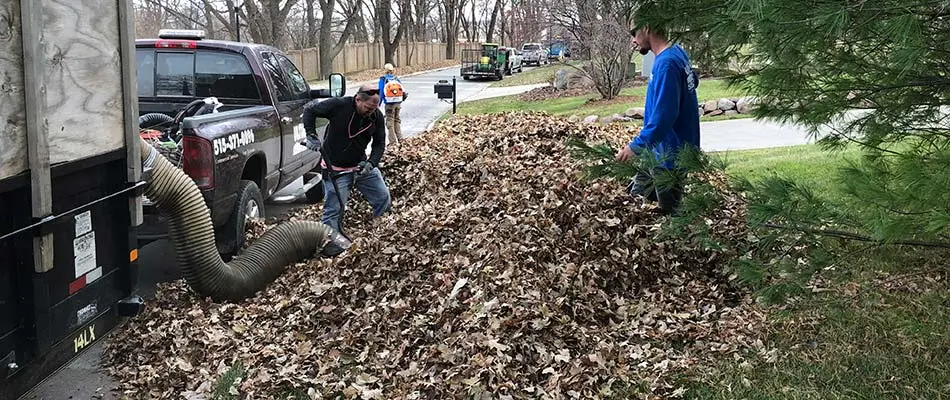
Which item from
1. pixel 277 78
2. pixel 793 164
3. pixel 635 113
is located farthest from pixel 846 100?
pixel 635 113

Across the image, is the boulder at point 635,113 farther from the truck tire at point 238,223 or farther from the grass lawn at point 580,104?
the truck tire at point 238,223

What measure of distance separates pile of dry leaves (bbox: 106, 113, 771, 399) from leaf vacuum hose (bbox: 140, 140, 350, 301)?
0.47ft

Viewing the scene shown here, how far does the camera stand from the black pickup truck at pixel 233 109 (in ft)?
21.6

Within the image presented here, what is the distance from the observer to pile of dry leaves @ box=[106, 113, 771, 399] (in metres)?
4.19

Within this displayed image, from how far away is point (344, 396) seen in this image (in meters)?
4.20

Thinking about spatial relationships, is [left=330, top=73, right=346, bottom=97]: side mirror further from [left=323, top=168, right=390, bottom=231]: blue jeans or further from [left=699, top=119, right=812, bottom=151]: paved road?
[left=699, top=119, right=812, bottom=151]: paved road

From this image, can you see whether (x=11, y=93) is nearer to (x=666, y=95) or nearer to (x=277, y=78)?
(x=666, y=95)

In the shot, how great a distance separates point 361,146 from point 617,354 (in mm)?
3950

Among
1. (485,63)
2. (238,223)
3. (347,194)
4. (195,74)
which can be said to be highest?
(485,63)

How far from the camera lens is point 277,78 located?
27.6 feet

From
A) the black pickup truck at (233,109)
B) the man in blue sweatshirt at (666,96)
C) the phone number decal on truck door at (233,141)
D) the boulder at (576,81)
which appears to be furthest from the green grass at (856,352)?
the boulder at (576,81)

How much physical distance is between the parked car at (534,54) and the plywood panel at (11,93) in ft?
193

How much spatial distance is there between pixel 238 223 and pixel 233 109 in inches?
61.9

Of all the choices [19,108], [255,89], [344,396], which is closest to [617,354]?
[344,396]
